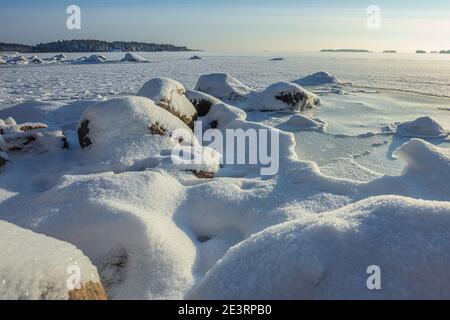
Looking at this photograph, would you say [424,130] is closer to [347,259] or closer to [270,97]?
[270,97]

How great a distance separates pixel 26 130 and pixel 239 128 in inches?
135

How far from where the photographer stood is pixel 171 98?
678 cm

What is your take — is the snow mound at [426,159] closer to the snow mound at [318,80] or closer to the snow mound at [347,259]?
the snow mound at [347,259]

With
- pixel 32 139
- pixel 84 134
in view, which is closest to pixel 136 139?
pixel 84 134

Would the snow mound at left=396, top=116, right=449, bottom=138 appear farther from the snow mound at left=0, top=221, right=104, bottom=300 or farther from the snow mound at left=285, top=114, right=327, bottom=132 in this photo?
the snow mound at left=0, top=221, right=104, bottom=300

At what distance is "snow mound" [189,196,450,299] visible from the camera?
1596 millimetres

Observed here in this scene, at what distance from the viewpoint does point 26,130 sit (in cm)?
570

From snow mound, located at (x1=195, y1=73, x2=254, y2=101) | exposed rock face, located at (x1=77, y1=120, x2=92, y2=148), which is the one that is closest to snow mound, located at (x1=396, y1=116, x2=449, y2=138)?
snow mound, located at (x1=195, y1=73, x2=254, y2=101)

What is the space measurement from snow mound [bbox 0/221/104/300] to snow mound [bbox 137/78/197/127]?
14.9 ft

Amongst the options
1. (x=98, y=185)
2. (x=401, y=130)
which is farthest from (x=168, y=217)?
(x=401, y=130)

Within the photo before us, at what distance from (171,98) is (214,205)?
362 cm

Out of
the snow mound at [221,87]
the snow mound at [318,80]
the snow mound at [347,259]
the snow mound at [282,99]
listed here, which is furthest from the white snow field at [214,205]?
the snow mound at [318,80]

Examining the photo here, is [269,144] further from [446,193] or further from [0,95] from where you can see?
[0,95]

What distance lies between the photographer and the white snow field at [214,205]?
1.70m
